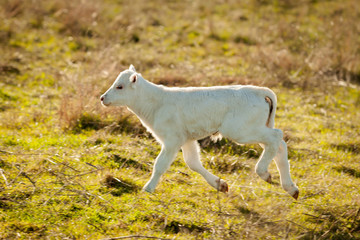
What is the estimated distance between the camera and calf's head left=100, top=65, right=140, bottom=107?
6688mm

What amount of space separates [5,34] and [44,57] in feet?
6.21

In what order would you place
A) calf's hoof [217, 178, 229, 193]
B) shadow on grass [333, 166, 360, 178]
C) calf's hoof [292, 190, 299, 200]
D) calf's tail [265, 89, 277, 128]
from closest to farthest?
calf's hoof [292, 190, 299, 200] < calf's tail [265, 89, 277, 128] < calf's hoof [217, 178, 229, 193] < shadow on grass [333, 166, 360, 178]

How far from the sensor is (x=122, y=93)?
670cm

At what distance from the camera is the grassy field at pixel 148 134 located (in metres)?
5.90

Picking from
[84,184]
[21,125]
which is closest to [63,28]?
[21,125]

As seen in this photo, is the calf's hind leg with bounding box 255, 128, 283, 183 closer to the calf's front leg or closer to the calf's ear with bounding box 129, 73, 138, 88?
the calf's front leg

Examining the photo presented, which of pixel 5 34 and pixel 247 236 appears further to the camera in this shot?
pixel 5 34

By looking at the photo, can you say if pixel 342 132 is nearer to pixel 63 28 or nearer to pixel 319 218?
pixel 319 218

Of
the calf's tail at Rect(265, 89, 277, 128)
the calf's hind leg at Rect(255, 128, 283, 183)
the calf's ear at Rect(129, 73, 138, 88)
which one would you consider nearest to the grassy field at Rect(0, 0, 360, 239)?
the calf's hind leg at Rect(255, 128, 283, 183)

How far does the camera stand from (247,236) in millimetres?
5383

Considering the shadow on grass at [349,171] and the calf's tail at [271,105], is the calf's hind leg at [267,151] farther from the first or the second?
the shadow on grass at [349,171]

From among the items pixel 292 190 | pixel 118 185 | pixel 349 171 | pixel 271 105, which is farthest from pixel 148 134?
pixel 349 171

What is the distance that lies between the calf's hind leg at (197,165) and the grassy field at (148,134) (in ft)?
0.55

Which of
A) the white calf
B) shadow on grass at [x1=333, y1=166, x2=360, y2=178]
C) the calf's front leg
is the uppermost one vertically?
the white calf
